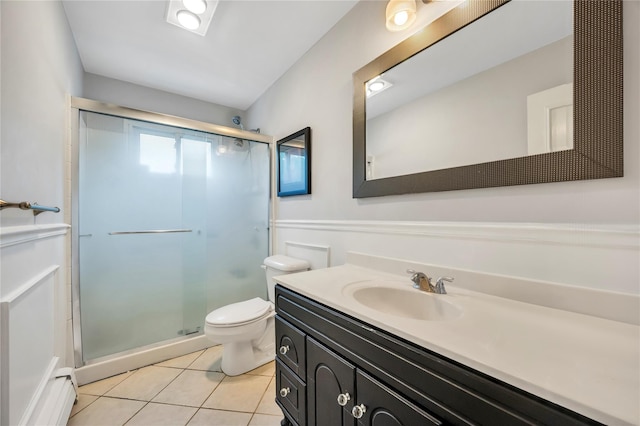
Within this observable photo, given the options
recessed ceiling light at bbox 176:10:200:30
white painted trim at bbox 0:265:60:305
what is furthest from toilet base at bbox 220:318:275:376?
recessed ceiling light at bbox 176:10:200:30

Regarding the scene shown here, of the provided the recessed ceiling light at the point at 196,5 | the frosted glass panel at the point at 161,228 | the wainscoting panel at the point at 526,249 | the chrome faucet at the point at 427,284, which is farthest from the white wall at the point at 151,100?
the chrome faucet at the point at 427,284

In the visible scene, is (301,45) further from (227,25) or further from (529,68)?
(529,68)

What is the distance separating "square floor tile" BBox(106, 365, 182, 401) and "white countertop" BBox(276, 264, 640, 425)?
4.84 ft

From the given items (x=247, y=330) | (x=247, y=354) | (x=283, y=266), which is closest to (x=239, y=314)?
(x=247, y=330)

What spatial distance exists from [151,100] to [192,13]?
1.32 m

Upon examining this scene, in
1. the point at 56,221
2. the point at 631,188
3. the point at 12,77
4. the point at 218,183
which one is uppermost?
the point at 12,77

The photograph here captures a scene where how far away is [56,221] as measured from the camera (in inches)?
53.9

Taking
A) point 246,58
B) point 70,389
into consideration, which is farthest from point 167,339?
point 246,58

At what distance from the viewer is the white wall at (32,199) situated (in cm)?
79

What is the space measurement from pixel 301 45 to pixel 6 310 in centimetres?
206

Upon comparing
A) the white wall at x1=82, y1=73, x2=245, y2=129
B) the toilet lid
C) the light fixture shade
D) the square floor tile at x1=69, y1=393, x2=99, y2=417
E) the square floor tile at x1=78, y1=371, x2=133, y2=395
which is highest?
the white wall at x1=82, y1=73, x2=245, y2=129

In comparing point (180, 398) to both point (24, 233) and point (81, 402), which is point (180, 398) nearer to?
point (81, 402)

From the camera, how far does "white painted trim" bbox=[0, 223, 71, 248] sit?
0.76 meters

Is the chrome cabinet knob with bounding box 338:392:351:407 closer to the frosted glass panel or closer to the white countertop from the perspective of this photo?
the white countertop
